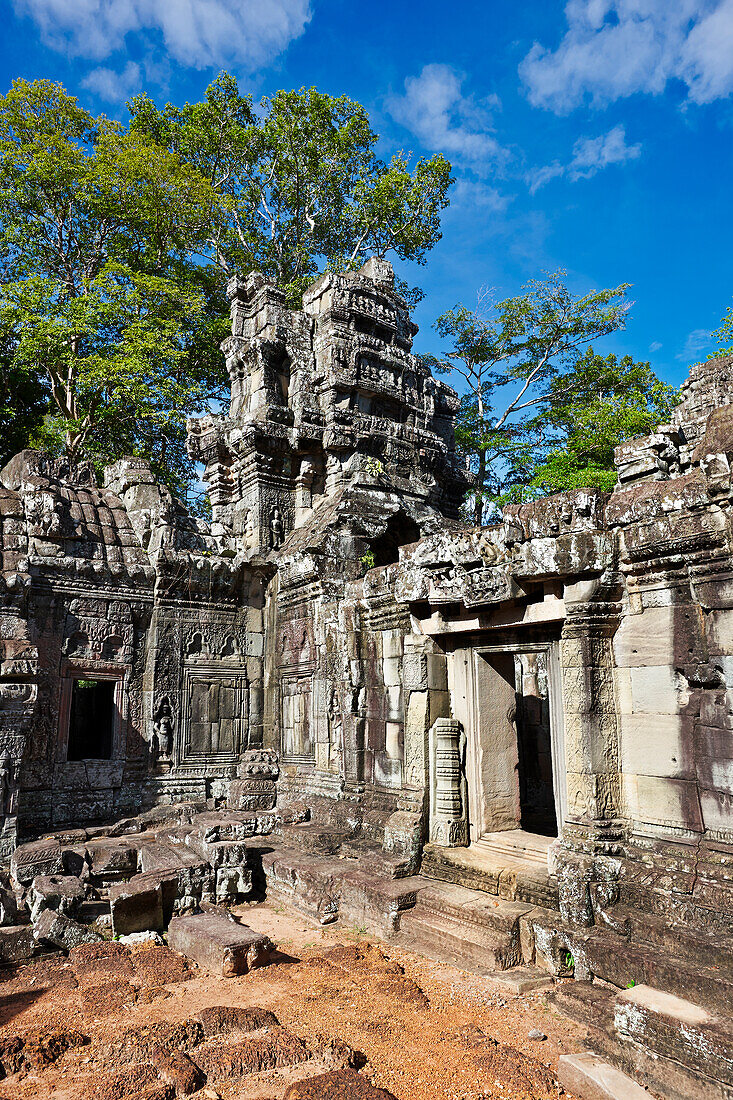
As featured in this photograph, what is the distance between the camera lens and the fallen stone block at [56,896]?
6.66 meters

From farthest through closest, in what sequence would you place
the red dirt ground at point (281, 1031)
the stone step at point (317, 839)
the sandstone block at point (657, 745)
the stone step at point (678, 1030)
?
the stone step at point (317, 839), the sandstone block at point (657, 745), the red dirt ground at point (281, 1031), the stone step at point (678, 1030)

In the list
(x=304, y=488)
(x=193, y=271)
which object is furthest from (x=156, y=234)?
(x=304, y=488)

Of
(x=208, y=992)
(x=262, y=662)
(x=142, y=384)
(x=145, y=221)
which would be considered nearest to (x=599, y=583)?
(x=208, y=992)

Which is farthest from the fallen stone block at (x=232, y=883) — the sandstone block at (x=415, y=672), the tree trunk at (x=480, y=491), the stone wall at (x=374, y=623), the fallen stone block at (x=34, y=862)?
the tree trunk at (x=480, y=491)

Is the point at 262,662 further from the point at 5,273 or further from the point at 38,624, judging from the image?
the point at 5,273

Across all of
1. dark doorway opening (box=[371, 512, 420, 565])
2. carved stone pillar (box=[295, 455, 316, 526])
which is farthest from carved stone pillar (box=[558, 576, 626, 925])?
carved stone pillar (box=[295, 455, 316, 526])

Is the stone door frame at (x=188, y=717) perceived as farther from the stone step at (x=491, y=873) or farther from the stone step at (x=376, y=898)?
the stone step at (x=491, y=873)

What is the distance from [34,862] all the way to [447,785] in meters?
4.49

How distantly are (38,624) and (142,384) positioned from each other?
858 centimetres

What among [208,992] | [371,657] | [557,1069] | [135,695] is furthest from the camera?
[135,695]

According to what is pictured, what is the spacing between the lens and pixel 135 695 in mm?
10570

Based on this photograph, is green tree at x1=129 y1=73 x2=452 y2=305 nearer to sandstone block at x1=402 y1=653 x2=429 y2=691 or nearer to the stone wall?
the stone wall

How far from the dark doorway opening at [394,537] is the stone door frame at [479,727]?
15.2 feet

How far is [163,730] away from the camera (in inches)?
422
